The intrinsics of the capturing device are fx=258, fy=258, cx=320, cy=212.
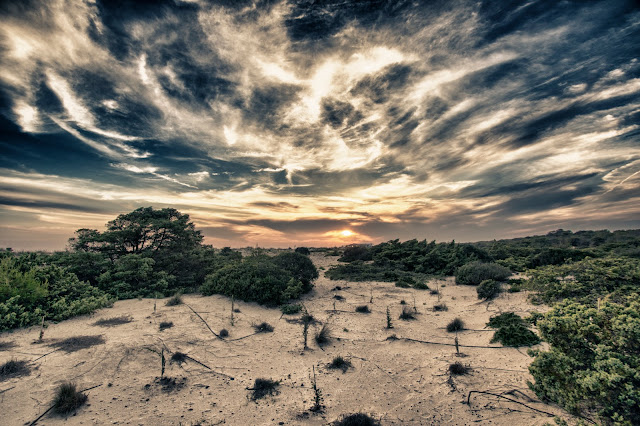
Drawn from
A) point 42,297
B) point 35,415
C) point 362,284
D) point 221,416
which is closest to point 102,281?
point 42,297

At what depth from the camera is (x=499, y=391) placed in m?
6.39

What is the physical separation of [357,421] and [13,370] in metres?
8.69

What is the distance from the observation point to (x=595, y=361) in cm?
420

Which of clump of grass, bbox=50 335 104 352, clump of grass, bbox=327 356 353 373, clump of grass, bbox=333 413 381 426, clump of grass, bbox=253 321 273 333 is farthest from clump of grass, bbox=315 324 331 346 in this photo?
clump of grass, bbox=50 335 104 352

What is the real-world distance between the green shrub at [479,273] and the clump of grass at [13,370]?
23.0 metres

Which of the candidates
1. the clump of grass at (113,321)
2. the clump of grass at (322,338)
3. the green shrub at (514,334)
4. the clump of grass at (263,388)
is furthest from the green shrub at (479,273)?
the clump of grass at (113,321)

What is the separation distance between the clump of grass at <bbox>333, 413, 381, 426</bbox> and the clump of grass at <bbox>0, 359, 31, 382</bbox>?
791cm

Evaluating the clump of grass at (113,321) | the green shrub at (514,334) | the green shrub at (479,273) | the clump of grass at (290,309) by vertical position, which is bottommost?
the clump of grass at (290,309)

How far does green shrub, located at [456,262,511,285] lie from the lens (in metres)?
18.6

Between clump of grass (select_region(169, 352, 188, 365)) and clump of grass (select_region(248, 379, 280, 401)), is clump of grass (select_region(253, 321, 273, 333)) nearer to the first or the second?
clump of grass (select_region(169, 352, 188, 365))

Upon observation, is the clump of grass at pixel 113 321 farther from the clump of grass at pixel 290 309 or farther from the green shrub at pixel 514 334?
the green shrub at pixel 514 334

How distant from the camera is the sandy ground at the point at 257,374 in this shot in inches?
228

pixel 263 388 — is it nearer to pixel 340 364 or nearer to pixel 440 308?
pixel 340 364

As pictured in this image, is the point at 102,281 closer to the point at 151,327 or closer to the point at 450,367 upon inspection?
the point at 151,327
